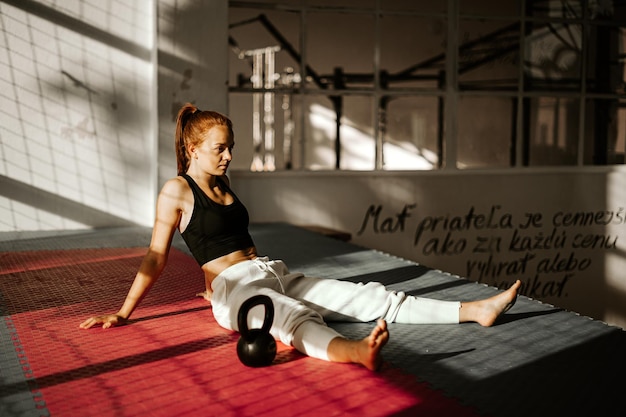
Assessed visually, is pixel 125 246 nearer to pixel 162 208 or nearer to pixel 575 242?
pixel 162 208

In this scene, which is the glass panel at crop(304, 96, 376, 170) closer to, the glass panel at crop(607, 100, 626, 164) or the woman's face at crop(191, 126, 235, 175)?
the glass panel at crop(607, 100, 626, 164)

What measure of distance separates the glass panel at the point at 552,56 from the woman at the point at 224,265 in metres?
4.32

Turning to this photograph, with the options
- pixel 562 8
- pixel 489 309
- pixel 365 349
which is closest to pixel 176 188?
pixel 365 349

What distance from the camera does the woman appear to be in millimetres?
2465

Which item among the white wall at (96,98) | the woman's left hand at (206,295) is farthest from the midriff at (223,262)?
the white wall at (96,98)

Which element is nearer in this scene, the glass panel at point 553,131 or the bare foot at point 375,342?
the bare foot at point 375,342

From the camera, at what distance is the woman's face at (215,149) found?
8.07 ft

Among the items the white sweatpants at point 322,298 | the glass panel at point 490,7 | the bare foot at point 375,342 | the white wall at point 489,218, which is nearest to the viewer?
the bare foot at point 375,342

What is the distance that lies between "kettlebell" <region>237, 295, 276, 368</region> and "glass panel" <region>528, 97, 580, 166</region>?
5241 mm

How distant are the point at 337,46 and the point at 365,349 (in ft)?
27.1

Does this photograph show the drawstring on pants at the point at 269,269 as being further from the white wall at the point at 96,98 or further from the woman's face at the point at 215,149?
the white wall at the point at 96,98

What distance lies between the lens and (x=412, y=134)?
1033 cm

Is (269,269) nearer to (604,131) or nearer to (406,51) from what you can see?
(604,131)

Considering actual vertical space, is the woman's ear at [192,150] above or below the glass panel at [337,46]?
below
